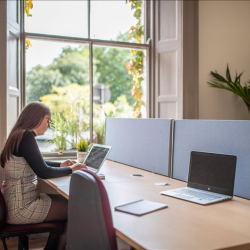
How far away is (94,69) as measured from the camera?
440 centimetres

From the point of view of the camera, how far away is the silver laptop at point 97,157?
111 inches

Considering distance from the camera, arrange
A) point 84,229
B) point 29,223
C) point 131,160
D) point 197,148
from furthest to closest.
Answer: point 131,160
point 197,148
point 29,223
point 84,229

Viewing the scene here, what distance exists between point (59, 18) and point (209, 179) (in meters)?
2.88

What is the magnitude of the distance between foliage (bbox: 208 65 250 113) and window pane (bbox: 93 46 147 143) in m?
0.89

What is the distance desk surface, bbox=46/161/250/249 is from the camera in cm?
134

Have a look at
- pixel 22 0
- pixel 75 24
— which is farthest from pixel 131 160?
pixel 22 0

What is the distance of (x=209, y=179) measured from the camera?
6.99 feet

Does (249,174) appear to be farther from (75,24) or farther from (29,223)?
(75,24)

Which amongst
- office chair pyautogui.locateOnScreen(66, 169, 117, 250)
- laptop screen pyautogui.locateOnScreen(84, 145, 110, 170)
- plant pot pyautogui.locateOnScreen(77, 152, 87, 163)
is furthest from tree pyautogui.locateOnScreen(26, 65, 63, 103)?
office chair pyautogui.locateOnScreen(66, 169, 117, 250)

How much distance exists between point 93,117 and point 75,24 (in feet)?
3.66

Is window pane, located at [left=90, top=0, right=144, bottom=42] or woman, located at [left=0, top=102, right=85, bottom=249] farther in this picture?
window pane, located at [left=90, top=0, right=144, bottom=42]

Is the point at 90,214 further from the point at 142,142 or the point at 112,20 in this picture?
the point at 112,20

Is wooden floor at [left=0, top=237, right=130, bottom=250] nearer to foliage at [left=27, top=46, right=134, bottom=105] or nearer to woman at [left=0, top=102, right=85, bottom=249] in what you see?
woman at [left=0, top=102, right=85, bottom=249]

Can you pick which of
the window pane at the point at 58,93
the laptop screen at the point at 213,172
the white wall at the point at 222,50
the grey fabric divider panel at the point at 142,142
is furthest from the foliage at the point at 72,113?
the laptop screen at the point at 213,172
